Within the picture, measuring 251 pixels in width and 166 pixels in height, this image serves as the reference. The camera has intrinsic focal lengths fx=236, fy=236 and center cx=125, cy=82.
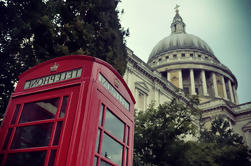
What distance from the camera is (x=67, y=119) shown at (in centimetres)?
302

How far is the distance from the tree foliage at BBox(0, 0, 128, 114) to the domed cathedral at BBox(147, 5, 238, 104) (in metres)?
32.4

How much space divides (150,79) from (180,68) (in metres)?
20.0

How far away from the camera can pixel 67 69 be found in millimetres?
3643

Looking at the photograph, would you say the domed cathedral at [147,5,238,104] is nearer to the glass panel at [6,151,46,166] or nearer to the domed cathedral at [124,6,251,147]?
the domed cathedral at [124,6,251,147]

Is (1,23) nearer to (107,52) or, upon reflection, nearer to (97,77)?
(107,52)

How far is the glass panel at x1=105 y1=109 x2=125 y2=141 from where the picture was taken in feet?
11.2

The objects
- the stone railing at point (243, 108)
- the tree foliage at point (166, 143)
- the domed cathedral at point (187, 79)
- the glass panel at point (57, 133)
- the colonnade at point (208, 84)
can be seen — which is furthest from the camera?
the colonnade at point (208, 84)

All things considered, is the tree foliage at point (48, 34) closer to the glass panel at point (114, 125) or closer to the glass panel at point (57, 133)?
the glass panel at point (114, 125)

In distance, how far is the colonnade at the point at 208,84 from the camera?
41875 millimetres

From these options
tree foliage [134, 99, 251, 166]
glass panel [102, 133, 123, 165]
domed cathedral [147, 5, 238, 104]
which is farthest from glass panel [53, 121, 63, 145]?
domed cathedral [147, 5, 238, 104]

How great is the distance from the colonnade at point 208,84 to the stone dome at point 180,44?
671cm

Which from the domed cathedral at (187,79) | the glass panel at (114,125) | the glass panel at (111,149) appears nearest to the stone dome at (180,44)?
the domed cathedral at (187,79)

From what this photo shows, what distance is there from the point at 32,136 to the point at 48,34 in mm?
5551

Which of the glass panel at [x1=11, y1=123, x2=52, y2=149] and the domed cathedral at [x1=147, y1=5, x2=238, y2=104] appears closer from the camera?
the glass panel at [x1=11, y1=123, x2=52, y2=149]
